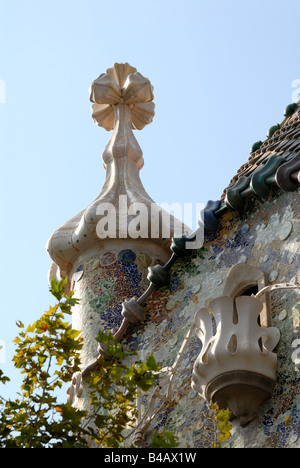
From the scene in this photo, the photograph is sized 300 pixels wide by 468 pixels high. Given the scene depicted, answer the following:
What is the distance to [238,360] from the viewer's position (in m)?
7.86

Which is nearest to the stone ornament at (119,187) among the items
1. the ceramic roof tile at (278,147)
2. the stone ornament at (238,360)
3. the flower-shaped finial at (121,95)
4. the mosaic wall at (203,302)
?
the flower-shaped finial at (121,95)

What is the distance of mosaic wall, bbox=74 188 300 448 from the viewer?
7.76 meters

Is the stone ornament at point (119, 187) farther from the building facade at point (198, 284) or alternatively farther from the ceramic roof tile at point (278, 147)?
the ceramic roof tile at point (278, 147)

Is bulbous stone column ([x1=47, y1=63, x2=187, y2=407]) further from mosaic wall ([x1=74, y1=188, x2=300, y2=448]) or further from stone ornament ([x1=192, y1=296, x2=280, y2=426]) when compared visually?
stone ornament ([x1=192, y1=296, x2=280, y2=426])

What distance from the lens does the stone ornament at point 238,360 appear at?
308 inches

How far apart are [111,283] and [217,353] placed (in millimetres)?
2456

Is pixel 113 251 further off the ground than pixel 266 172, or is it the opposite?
pixel 113 251

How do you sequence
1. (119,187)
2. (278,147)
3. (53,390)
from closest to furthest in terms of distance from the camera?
(53,390)
(278,147)
(119,187)

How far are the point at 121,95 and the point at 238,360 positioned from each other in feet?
14.8

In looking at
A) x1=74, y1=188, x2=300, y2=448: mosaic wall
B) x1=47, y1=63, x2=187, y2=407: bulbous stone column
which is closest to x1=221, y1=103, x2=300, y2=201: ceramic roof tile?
x1=74, y1=188, x2=300, y2=448: mosaic wall

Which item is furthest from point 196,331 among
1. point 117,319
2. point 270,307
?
point 117,319

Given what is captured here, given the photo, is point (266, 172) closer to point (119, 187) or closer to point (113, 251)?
point (113, 251)

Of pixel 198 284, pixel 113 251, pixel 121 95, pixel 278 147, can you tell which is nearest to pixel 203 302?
pixel 198 284

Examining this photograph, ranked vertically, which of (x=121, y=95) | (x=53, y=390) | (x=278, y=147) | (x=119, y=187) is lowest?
(x=53, y=390)
